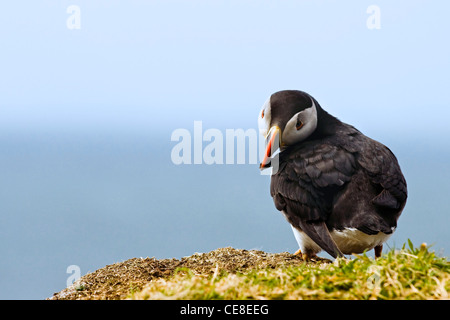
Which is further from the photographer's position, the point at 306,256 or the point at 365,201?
the point at 306,256

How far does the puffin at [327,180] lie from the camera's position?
555cm

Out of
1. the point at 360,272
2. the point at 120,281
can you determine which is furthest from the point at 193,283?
the point at 120,281

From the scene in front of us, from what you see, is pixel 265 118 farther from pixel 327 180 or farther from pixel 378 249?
pixel 378 249

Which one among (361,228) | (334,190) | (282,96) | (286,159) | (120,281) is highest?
(282,96)

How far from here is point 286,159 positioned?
622cm

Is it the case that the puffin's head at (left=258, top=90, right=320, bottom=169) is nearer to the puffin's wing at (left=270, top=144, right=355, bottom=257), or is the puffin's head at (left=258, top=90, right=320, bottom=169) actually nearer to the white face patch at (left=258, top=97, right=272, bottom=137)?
the white face patch at (left=258, top=97, right=272, bottom=137)

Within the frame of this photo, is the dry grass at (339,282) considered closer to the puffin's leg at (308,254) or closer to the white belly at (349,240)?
the white belly at (349,240)

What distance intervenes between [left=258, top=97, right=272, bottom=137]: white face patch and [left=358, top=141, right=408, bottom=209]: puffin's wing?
3.75 feet

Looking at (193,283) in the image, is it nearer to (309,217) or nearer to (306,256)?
(309,217)

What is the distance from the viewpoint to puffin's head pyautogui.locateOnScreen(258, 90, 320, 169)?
6.14m

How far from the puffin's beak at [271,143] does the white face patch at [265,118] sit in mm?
193

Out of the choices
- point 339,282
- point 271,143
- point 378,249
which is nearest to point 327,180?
point 271,143

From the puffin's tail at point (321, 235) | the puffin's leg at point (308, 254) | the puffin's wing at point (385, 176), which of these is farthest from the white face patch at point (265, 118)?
the puffin's leg at point (308, 254)
